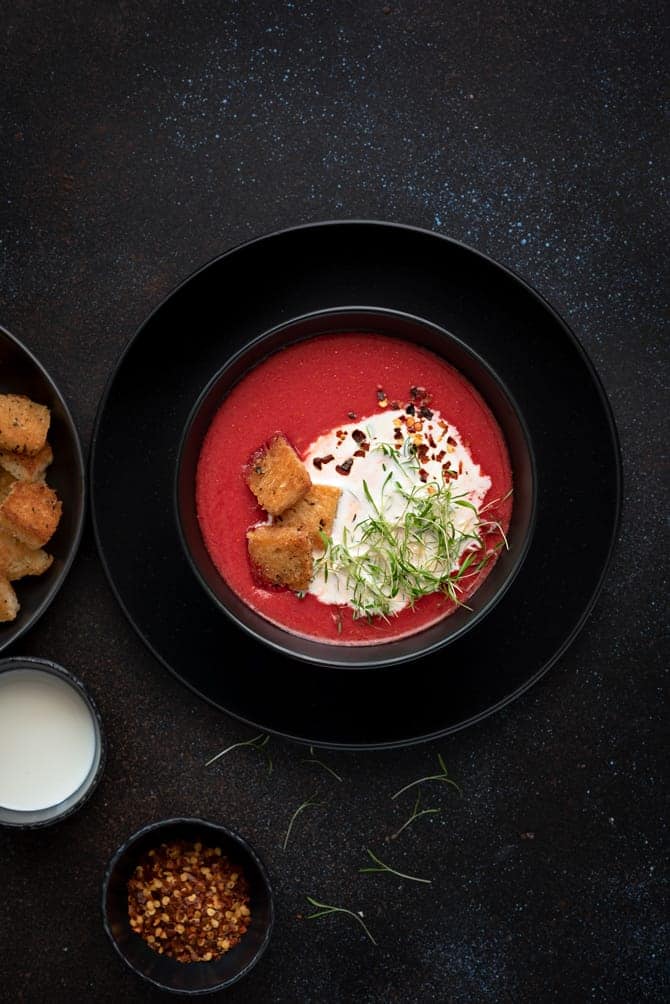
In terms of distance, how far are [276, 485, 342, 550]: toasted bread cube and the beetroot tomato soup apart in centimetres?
3

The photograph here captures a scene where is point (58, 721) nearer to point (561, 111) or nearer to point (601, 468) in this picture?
point (601, 468)

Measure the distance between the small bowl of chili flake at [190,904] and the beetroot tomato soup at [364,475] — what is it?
27.3 inches

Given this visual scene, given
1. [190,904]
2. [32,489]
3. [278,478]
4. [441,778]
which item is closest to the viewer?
[278,478]

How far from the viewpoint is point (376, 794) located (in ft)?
7.50

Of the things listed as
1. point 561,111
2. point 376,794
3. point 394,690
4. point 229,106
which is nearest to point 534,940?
point 376,794

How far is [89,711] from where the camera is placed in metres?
2.12

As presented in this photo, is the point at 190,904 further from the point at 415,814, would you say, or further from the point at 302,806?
the point at 415,814

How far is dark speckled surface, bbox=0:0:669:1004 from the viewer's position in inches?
87.9

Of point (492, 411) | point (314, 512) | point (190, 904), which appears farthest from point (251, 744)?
point (492, 411)

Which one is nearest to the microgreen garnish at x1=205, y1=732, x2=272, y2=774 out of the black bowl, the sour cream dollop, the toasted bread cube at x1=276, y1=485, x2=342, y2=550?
the black bowl

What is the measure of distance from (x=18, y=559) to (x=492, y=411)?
53.0 inches

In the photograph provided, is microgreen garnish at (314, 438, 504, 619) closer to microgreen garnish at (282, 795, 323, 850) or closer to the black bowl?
the black bowl

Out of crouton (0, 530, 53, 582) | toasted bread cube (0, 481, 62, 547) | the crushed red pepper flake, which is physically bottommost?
the crushed red pepper flake

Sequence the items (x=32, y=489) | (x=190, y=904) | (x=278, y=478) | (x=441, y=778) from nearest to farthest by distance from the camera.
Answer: (x=278, y=478), (x=32, y=489), (x=190, y=904), (x=441, y=778)
